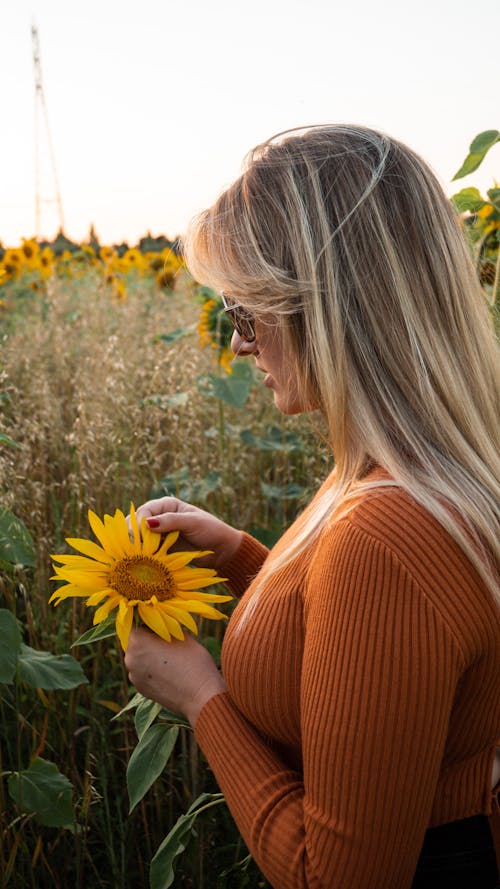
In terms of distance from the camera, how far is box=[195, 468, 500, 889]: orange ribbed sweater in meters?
0.80

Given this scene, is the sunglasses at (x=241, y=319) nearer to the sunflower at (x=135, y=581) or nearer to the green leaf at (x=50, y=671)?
the sunflower at (x=135, y=581)

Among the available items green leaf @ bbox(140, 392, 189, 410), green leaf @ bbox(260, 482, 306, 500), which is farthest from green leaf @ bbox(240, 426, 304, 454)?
green leaf @ bbox(140, 392, 189, 410)

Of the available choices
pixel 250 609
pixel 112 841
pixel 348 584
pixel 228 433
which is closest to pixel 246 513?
pixel 228 433

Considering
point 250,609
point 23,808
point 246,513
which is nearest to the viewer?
point 250,609

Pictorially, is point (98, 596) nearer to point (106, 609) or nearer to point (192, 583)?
point (106, 609)

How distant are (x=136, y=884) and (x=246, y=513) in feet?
3.55

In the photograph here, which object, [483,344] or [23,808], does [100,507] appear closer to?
[23,808]

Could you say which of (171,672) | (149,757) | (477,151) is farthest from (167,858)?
(477,151)

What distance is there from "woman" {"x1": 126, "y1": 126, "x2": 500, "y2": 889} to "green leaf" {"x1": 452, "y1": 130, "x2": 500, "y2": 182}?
0.59m

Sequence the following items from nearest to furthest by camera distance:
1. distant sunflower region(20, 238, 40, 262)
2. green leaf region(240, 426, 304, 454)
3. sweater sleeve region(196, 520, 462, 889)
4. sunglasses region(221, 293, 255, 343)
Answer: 1. sweater sleeve region(196, 520, 462, 889)
2. sunglasses region(221, 293, 255, 343)
3. green leaf region(240, 426, 304, 454)
4. distant sunflower region(20, 238, 40, 262)

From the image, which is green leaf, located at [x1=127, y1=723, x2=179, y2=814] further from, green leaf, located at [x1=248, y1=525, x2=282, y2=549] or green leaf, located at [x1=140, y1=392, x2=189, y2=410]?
green leaf, located at [x1=140, y1=392, x2=189, y2=410]

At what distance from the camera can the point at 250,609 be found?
105 cm

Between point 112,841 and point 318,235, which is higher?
point 318,235

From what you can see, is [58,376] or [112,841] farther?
[58,376]
